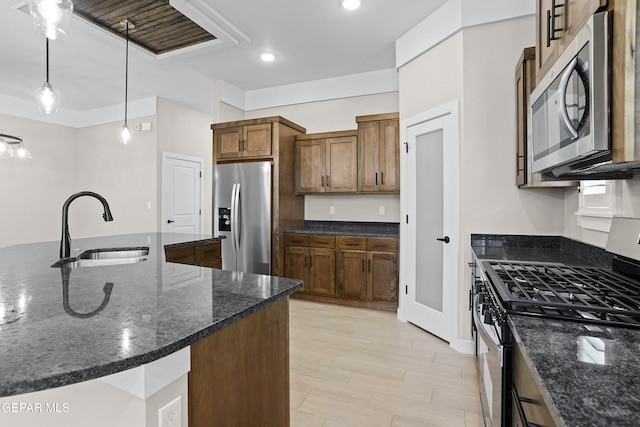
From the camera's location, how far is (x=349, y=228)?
441 cm

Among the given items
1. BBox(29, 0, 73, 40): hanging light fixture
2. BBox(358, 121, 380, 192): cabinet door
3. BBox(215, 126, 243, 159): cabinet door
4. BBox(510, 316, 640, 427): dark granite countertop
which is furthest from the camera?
BBox(215, 126, 243, 159): cabinet door

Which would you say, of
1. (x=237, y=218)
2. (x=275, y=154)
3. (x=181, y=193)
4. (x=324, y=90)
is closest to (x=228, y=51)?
(x=275, y=154)

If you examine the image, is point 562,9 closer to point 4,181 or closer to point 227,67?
point 227,67

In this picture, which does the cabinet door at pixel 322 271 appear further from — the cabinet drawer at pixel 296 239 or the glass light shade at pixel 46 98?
the glass light shade at pixel 46 98

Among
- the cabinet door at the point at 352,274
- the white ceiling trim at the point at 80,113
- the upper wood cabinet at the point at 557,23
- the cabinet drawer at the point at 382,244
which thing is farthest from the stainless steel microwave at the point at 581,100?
the white ceiling trim at the point at 80,113

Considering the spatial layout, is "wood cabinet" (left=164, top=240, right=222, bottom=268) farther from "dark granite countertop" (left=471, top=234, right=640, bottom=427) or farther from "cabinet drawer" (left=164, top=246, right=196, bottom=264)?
"dark granite countertop" (left=471, top=234, right=640, bottom=427)

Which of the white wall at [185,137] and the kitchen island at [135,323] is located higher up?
the white wall at [185,137]

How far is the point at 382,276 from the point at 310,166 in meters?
1.75

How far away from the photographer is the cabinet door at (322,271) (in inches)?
155

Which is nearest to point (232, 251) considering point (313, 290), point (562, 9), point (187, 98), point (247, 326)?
point (313, 290)

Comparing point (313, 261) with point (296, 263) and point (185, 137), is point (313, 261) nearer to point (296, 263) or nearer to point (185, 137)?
point (296, 263)

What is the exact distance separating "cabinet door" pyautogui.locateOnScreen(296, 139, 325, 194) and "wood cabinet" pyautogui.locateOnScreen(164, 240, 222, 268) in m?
1.69

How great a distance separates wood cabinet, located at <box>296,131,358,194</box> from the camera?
13.5 feet

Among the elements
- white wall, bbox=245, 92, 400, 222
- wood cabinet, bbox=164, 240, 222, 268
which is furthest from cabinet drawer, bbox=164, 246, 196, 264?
white wall, bbox=245, 92, 400, 222
